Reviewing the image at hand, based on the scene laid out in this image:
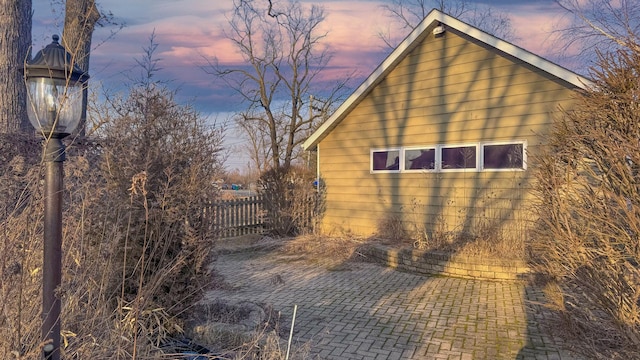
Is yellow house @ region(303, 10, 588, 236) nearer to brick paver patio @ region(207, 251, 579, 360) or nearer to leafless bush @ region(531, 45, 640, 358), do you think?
brick paver patio @ region(207, 251, 579, 360)

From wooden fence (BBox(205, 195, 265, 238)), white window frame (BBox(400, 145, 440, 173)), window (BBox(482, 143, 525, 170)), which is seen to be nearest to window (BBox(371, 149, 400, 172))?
white window frame (BBox(400, 145, 440, 173))

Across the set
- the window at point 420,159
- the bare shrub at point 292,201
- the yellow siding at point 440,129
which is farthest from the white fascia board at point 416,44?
the window at point 420,159

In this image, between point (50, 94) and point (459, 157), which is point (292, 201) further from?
point (50, 94)

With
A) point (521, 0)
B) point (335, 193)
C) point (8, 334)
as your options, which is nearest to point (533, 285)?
point (335, 193)

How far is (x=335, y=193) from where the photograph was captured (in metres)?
12.0

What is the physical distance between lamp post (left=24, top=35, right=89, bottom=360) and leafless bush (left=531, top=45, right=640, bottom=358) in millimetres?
3742

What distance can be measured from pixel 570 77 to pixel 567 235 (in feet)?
17.3

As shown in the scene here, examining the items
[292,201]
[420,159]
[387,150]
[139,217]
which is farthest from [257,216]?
[139,217]

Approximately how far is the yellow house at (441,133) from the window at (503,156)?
0.07 feet

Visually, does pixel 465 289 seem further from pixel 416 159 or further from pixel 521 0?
pixel 521 0

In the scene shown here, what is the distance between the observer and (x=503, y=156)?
8742 millimetres

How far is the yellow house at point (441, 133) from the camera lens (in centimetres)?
842

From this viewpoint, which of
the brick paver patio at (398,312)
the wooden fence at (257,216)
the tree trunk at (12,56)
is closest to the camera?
the brick paver patio at (398,312)

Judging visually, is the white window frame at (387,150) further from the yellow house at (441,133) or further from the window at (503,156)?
the window at (503,156)
